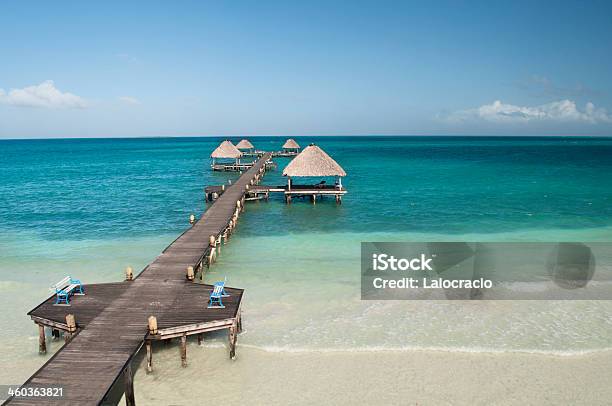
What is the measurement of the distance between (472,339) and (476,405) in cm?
324

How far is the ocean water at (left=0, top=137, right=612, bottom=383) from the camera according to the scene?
13969mm

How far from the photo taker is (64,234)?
87.5ft

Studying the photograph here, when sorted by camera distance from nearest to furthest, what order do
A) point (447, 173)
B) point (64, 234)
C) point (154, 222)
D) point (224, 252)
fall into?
point (224, 252) < point (64, 234) < point (154, 222) < point (447, 173)

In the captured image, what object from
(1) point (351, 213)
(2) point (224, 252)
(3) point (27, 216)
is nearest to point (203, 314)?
(2) point (224, 252)

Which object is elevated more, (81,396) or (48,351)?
(81,396)

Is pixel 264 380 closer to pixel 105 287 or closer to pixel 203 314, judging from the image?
pixel 203 314

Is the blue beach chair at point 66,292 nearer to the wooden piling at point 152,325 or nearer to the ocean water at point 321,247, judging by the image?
the ocean water at point 321,247

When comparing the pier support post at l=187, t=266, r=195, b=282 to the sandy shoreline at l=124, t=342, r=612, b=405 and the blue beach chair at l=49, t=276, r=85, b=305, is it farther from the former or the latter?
the blue beach chair at l=49, t=276, r=85, b=305

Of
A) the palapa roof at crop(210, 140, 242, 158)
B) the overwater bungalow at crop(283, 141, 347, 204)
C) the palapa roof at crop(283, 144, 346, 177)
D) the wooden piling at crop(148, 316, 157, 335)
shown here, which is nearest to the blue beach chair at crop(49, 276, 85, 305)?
the wooden piling at crop(148, 316, 157, 335)

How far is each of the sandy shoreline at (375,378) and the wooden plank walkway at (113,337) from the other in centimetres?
124

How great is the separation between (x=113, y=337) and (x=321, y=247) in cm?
1339

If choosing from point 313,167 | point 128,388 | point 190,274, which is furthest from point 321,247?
point 128,388

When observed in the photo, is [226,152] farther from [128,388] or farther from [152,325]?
[128,388]

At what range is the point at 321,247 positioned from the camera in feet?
77.0
